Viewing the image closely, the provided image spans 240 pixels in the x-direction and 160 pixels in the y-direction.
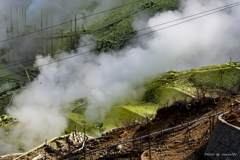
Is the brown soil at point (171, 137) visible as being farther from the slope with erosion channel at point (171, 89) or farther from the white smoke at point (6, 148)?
the white smoke at point (6, 148)

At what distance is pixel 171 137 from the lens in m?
6.36

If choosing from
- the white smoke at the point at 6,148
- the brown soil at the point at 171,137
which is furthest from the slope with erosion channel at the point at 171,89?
the brown soil at the point at 171,137

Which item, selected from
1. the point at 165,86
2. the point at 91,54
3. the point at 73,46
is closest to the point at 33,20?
the point at 73,46

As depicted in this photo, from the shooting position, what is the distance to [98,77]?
1962cm

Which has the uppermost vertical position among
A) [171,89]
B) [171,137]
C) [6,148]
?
[171,89]

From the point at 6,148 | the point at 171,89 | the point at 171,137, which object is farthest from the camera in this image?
the point at 171,89

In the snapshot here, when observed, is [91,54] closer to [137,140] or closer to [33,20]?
[33,20]

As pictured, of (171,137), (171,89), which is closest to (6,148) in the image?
(171,89)

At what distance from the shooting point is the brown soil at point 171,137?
18.1 feet

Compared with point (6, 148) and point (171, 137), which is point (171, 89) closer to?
point (171, 137)

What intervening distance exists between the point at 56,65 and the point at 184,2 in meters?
13.6

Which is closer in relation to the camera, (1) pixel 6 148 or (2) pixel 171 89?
(1) pixel 6 148

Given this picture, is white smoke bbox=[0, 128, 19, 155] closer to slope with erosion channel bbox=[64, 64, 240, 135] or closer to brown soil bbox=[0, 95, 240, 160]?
slope with erosion channel bbox=[64, 64, 240, 135]

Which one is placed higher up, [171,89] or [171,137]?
[171,89]
